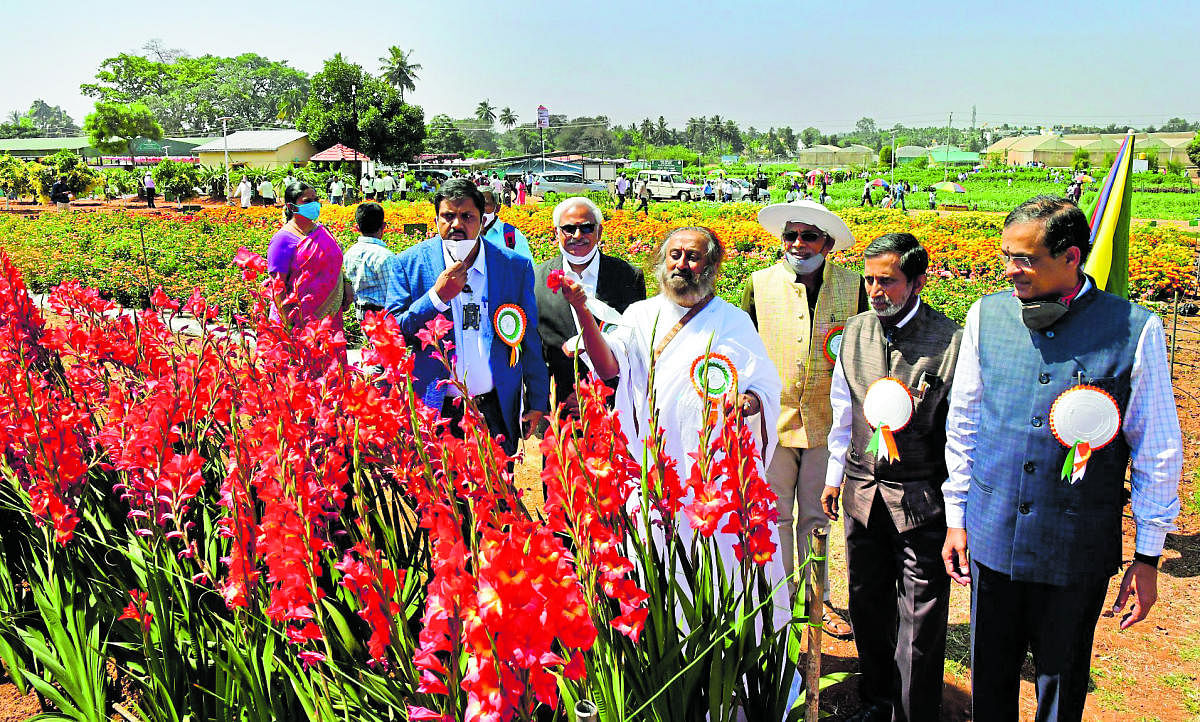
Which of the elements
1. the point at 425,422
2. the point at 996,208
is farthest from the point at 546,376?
the point at 996,208

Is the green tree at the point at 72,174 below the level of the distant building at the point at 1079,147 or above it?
below

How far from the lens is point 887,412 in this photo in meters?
2.64

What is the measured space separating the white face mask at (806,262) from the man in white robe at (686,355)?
1.94ft

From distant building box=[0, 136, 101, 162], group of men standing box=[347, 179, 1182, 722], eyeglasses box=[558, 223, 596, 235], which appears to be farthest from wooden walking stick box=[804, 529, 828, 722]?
distant building box=[0, 136, 101, 162]

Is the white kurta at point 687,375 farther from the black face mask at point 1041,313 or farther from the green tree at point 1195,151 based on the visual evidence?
the green tree at point 1195,151

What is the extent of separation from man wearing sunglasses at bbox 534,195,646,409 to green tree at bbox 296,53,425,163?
128ft

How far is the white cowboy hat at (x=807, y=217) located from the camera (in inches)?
136

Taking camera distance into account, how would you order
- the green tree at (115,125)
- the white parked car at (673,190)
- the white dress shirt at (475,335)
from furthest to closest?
the green tree at (115,125)
the white parked car at (673,190)
the white dress shirt at (475,335)

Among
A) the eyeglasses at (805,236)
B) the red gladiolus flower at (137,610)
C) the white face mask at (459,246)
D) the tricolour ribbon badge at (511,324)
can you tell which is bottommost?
the red gladiolus flower at (137,610)

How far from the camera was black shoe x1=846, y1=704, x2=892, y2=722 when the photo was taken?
288cm

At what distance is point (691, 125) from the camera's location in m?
140

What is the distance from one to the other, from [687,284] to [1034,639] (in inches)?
58.5

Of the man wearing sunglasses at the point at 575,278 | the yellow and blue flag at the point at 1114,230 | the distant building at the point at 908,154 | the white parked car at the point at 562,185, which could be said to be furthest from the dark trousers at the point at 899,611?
the distant building at the point at 908,154

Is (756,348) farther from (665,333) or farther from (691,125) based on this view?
(691,125)
